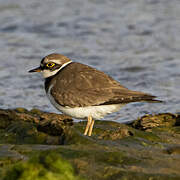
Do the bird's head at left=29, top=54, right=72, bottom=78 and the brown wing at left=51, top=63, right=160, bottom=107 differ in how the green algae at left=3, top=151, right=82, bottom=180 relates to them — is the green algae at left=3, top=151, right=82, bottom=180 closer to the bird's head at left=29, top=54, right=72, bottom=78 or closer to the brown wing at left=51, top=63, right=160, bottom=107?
the brown wing at left=51, top=63, right=160, bottom=107

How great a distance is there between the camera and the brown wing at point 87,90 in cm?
672

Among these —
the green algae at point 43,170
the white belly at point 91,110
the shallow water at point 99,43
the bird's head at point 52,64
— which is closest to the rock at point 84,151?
the green algae at point 43,170

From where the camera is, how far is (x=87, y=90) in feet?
22.6

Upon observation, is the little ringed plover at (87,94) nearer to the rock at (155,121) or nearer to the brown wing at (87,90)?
the brown wing at (87,90)

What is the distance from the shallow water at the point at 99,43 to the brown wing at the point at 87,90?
2.60m

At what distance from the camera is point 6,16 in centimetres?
1745

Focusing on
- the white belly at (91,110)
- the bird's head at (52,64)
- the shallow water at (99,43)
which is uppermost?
the bird's head at (52,64)

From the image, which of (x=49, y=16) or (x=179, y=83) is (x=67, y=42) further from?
(x=179, y=83)

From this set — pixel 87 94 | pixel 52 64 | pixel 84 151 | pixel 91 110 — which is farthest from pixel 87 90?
pixel 84 151

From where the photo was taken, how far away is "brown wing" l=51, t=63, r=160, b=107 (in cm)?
672

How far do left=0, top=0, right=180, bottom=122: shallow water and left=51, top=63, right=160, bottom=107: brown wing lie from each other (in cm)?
260

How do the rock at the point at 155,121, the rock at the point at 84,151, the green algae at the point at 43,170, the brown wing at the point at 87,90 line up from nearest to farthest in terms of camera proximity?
the green algae at the point at 43,170
the rock at the point at 84,151
the brown wing at the point at 87,90
the rock at the point at 155,121

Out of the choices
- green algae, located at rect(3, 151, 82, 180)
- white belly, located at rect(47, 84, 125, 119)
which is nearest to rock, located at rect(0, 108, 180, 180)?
green algae, located at rect(3, 151, 82, 180)

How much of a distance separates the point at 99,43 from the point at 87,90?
8.30 metres
